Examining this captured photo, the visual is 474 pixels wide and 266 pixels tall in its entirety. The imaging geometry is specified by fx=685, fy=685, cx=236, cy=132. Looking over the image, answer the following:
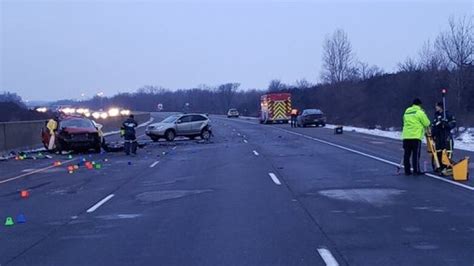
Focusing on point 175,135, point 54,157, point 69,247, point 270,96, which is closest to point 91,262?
point 69,247

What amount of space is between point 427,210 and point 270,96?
60443 millimetres

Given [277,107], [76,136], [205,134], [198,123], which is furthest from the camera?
[277,107]

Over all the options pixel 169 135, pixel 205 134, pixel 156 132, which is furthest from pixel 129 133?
pixel 205 134

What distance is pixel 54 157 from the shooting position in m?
28.9

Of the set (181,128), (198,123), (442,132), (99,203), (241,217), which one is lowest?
(99,203)

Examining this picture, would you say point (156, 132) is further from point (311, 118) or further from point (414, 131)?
point (414, 131)

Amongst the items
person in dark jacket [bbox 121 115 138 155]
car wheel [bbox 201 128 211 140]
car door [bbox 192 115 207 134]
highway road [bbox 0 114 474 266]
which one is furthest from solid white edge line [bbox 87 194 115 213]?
car wheel [bbox 201 128 211 140]

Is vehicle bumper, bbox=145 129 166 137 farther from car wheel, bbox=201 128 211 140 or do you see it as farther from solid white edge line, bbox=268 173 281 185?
solid white edge line, bbox=268 173 281 185

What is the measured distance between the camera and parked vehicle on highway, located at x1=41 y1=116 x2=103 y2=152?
29.9 metres

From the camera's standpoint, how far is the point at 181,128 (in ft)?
133

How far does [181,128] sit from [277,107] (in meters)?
33.3

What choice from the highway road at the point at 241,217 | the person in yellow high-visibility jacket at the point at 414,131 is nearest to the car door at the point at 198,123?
the highway road at the point at 241,217

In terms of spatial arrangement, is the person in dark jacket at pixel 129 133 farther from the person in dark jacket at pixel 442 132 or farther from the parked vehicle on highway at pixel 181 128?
the person in dark jacket at pixel 442 132

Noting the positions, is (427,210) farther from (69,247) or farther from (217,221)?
(69,247)
